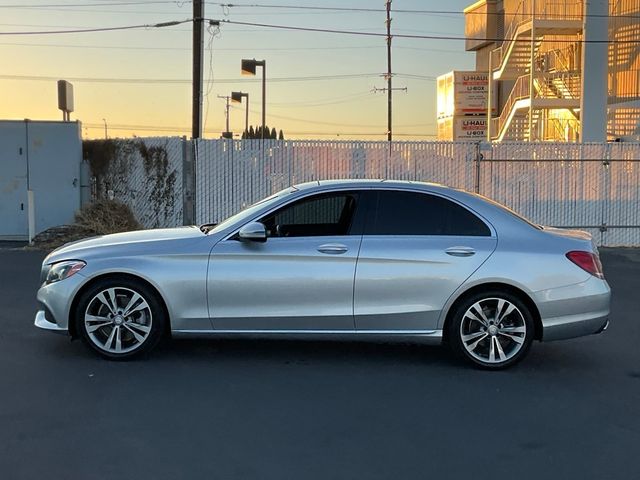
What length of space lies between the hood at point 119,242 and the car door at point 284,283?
467mm

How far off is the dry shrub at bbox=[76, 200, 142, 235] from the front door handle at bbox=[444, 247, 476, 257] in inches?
415

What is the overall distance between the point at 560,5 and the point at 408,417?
24.4 meters

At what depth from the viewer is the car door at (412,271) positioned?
223 inches

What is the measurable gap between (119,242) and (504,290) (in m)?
3.31

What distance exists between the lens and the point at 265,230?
569 centimetres

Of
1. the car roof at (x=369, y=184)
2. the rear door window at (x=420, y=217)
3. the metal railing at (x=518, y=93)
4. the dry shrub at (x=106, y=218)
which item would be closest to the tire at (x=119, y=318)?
the car roof at (x=369, y=184)

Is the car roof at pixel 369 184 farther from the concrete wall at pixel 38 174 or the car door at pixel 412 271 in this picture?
the concrete wall at pixel 38 174

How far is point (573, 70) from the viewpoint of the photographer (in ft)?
83.1

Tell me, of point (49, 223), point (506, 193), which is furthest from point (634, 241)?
point (49, 223)

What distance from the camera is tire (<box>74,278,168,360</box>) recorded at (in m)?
5.71


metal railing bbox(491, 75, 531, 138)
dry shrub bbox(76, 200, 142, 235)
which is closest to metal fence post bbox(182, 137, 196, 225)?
dry shrub bbox(76, 200, 142, 235)

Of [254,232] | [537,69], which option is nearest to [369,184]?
[254,232]

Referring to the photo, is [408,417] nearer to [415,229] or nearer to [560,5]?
[415,229]

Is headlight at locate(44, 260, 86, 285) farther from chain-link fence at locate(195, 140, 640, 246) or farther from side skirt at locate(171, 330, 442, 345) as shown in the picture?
chain-link fence at locate(195, 140, 640, 246)
